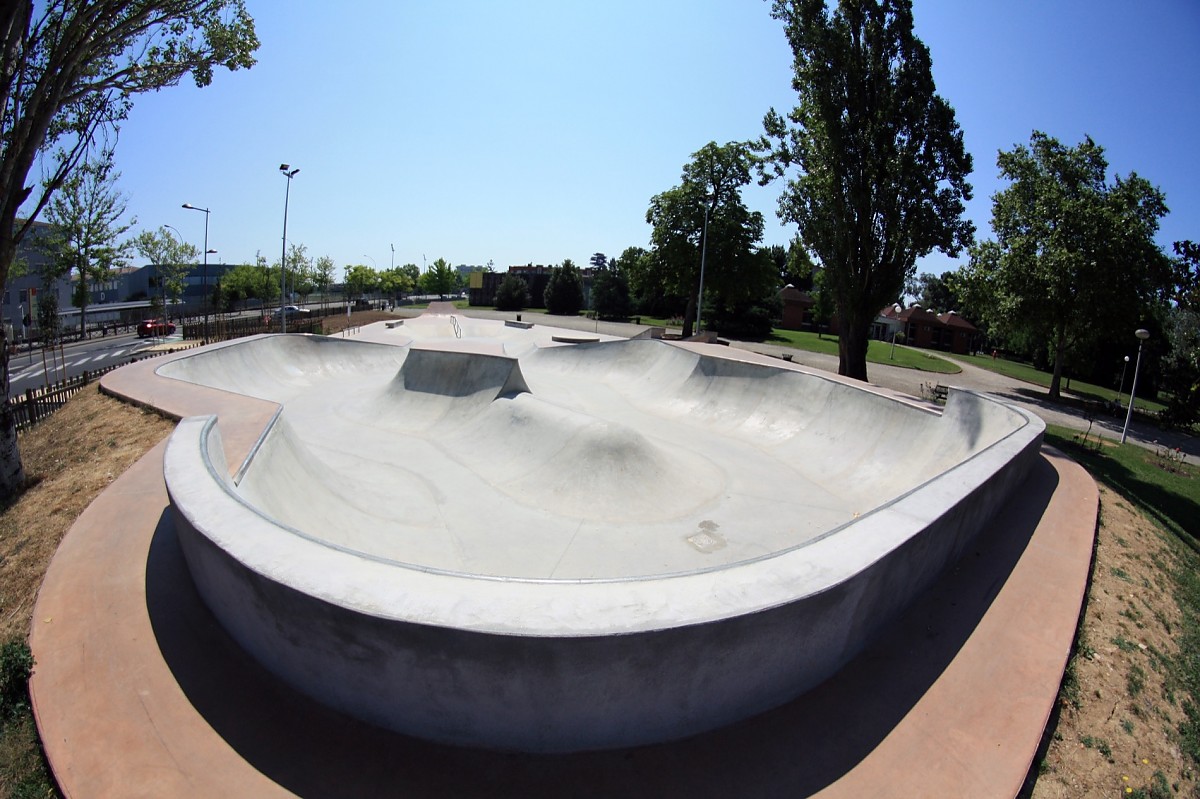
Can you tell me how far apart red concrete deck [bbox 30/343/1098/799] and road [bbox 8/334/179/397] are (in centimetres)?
1859

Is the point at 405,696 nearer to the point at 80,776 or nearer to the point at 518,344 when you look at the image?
the point at 80,776

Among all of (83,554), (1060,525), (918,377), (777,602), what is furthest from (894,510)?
(918,377)

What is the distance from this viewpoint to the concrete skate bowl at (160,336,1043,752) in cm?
346

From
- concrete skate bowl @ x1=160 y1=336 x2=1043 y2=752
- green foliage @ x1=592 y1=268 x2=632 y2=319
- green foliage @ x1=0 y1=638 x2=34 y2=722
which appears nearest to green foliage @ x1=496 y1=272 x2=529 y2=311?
green foliage @ x1=592 y1=268 x2=632 y2=319

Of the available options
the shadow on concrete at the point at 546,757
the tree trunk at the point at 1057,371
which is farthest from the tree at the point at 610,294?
the shadow on concrete at the point at 546,757

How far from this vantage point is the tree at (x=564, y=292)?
61969mm

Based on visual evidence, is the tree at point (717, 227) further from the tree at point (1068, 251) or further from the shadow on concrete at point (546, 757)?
the shadow on concrete at point (546, 757)

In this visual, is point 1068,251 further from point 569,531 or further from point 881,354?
point 569,531

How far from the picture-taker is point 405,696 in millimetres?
3557

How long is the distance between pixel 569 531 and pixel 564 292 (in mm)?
54905

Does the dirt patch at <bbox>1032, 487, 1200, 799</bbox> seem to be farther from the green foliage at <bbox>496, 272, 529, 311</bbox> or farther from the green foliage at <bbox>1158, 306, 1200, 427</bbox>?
the green foliage at <bbox>496, 272, 529, 311</bbox>

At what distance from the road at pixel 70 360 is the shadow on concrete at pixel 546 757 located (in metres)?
19.9

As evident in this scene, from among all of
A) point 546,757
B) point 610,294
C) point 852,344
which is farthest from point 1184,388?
point 610,294

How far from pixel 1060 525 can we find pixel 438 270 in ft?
314
